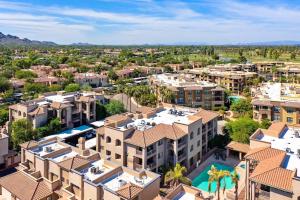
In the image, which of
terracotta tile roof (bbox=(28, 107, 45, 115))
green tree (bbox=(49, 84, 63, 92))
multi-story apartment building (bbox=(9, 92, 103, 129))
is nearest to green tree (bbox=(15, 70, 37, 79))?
green tree (bbox=(49, 84, 63, 92))

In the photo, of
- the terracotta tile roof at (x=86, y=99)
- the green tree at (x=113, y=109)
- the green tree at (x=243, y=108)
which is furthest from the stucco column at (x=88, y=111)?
the green tree at (x=243, y=108)

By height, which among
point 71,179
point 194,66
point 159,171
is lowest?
point 159,171

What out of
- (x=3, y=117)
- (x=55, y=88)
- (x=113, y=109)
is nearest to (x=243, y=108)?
(x=113, y=109)

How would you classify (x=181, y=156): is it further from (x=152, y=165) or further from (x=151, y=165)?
(x=151, y=165)

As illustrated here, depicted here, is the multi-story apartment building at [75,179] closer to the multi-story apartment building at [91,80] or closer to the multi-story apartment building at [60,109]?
the multi-story apartment building at [60,109]

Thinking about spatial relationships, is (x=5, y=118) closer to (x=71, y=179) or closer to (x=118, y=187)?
(x=71, y=179)

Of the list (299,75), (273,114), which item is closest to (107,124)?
(273,114)
